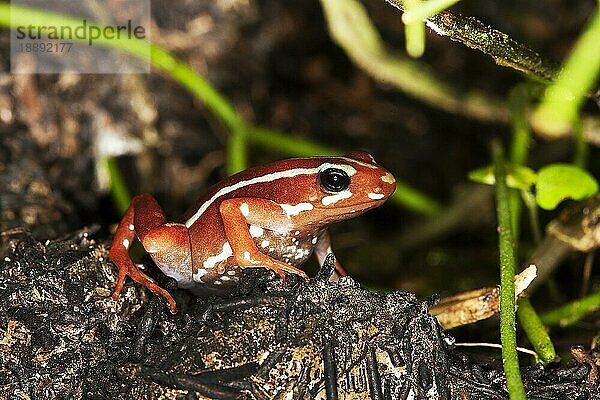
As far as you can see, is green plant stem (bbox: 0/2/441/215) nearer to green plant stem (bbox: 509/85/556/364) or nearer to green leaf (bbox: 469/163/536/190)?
green plant stem (bbox: 509/85/556/364)

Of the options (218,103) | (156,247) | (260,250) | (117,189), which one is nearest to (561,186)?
(260,250)

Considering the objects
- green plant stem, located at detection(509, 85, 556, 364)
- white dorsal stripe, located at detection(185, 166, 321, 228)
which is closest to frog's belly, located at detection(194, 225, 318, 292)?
white dorsal stripe, located at detection(185, 166, 321, 228)

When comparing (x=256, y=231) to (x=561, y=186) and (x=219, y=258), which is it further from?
A: (x=561, y=186)

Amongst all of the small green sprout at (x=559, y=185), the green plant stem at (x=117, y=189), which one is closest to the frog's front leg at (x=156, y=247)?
the green plant stem at (x=117, y=189)

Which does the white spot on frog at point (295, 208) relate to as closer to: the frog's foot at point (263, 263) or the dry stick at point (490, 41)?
the frog's foot at point (263, 263)

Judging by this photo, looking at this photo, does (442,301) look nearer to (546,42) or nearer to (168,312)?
(168,312)

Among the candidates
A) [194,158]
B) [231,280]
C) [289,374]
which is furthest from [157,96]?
[289,374]
